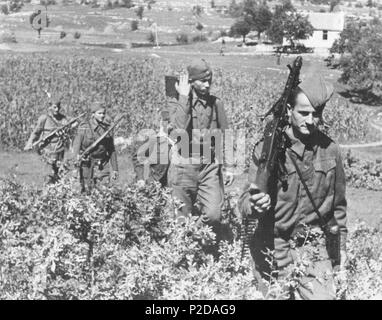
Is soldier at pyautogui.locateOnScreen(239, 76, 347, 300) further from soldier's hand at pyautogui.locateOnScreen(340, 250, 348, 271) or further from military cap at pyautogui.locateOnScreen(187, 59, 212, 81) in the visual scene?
military cap at pyautogui.locateOnScreen(187, 59, 212, 81)

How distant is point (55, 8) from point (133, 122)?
20220 millimetres

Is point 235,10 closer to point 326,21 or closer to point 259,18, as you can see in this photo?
point 259,18

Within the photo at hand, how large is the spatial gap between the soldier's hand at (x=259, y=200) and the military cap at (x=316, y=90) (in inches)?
30.9

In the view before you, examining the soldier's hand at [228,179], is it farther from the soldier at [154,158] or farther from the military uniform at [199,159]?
the soldier at [154,158]

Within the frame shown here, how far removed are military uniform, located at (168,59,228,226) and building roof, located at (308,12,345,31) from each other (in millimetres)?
53649

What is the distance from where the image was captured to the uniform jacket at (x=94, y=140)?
9991mm

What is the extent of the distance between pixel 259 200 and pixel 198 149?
125 inches

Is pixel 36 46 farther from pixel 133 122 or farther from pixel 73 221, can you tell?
pixel 73 221

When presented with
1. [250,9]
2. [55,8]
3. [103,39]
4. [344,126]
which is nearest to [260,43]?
[250,9]

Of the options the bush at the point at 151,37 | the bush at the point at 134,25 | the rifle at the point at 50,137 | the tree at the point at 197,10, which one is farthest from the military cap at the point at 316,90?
the bush at the point at 151,37

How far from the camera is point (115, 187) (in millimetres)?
6535

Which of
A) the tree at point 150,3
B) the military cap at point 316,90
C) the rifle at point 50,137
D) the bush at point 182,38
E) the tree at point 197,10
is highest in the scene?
the military cap at point 316,90

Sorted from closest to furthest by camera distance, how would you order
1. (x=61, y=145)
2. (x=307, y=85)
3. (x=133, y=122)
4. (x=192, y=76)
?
1. (x=307, y=85)
2. (x=192, y=76)
3. (x=61, y=145)
4. (x=133, y=122)

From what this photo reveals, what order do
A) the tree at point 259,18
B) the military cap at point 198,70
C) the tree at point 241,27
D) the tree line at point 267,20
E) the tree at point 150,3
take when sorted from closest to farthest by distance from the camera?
1. the military cap at point 198,70
2. the tree at point 150,3
3. the tree line at point 267,20
4. the tree at point 241,27
5. the tree at point 259,18
